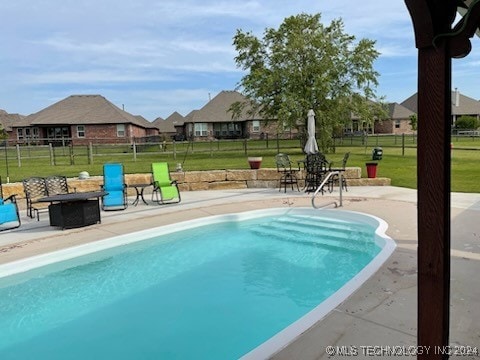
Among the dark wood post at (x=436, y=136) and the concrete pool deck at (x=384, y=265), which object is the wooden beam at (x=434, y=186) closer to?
the dark wood post at (x=436, y=136)

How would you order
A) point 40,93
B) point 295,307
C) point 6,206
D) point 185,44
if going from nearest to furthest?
point 295,307, point 6,206, point 185,44, point 40,93

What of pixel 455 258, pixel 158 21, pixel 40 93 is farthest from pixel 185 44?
pixel 40 93

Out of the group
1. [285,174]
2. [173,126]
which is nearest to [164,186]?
[285,174]

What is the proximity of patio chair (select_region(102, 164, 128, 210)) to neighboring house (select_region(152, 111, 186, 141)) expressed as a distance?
3429 cm

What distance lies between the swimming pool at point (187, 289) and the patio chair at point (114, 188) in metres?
2.37

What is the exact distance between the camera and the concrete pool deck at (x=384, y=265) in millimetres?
2875

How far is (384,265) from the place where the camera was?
15.0ft

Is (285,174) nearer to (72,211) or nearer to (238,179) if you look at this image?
(238,179)

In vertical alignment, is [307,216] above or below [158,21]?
below

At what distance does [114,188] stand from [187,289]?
4859 mm

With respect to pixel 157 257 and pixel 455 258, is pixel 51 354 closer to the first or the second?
pixel 157 257

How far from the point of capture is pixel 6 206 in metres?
7.11

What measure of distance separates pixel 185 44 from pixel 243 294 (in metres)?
13.3

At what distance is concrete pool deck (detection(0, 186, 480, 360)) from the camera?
2.88 m
